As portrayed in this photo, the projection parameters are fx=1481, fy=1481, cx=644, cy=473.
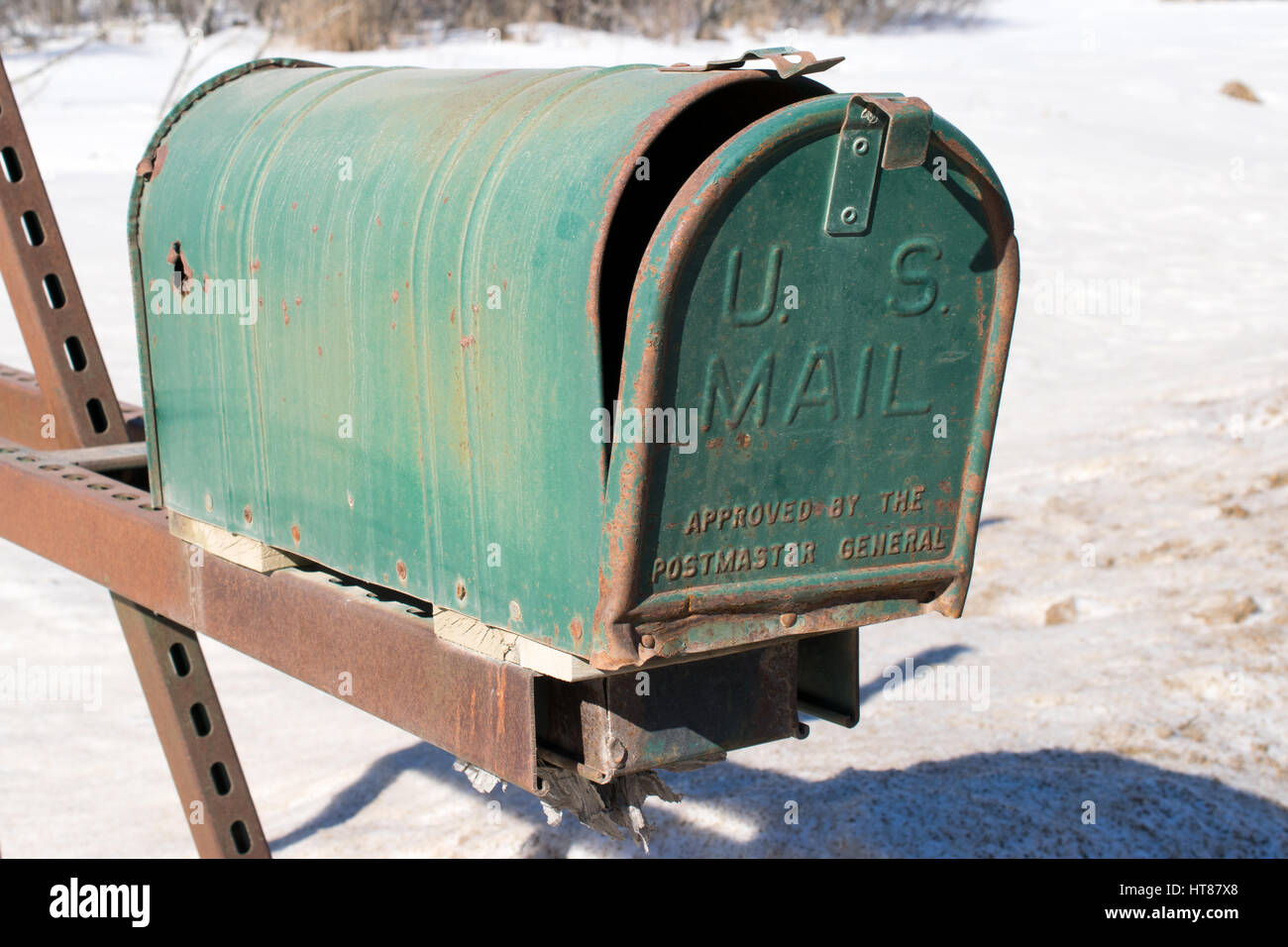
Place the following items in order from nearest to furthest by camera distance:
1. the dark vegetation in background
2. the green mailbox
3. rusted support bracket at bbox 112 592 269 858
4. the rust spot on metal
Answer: the green mailbox, the rust spot on metal, rusted support bracket at bbox 112 592 269 858, the dark vegetation in background

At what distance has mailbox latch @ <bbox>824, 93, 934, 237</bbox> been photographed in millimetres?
1980

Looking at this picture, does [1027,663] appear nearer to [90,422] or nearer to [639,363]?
[90,422]

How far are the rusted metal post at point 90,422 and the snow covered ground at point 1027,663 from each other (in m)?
0.95

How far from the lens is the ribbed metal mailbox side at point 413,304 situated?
2029 mm

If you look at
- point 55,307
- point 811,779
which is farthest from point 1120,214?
point 55,307

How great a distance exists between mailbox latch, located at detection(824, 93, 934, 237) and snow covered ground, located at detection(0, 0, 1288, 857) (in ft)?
8.60

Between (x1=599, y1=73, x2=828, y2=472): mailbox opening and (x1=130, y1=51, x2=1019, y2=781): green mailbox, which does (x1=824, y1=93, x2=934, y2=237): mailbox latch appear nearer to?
(x1=130, y1=51, x2=1019, y2=781): green mailbox

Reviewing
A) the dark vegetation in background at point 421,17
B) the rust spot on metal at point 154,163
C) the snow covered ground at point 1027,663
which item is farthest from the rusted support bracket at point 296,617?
the dark vegetation in background at point 421,17

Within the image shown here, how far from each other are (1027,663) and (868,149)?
434 centimetres

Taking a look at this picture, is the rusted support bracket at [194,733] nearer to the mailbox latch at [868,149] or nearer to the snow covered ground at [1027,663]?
the snow covered ground at [1027,663]

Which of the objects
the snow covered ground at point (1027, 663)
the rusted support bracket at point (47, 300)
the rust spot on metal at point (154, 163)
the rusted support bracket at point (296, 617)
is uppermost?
the rust spot on metal at point (154, 163)

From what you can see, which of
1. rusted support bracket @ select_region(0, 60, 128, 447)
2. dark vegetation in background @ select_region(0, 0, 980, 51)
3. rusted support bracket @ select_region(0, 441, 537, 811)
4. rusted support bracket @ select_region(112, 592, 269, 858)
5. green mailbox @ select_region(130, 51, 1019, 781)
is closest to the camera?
green mailbox @ select_region(130, 51, 1019, 781)

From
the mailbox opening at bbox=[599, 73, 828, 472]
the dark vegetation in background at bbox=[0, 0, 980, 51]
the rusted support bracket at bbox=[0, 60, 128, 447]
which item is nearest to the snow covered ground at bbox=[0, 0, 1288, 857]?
the rusted support bracket at bbox=[0, 60, 128, 447]

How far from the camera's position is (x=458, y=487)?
2.24m
